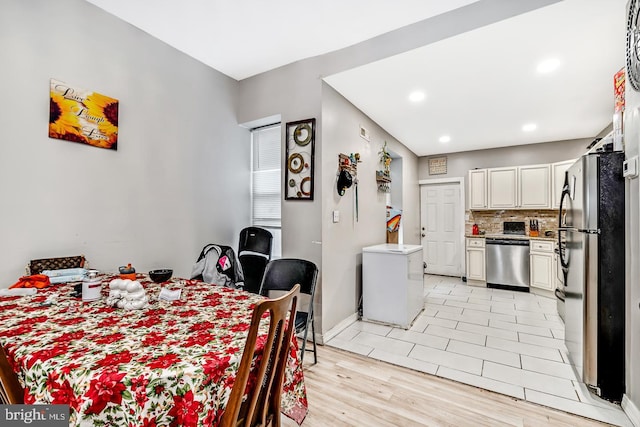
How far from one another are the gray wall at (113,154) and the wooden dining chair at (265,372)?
1.96 m

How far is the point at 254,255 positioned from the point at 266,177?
1049mm

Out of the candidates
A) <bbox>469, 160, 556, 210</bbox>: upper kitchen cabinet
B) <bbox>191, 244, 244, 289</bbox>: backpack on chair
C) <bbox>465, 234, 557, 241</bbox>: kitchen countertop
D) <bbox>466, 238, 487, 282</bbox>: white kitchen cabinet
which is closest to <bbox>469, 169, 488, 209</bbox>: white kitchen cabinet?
<bbox>469, 160, 556, 210</bbox>: upper kitchen cabinet

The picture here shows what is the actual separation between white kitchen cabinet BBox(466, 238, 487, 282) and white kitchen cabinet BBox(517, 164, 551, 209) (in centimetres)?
96

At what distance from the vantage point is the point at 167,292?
1.56 meters

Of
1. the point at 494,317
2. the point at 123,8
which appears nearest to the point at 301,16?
the point at 123,8

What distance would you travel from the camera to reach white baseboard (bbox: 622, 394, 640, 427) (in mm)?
1727

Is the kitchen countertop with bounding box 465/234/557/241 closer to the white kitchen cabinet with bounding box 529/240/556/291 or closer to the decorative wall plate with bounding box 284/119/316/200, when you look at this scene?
the white kitchen cabinet with bounding box 529/240/556/291

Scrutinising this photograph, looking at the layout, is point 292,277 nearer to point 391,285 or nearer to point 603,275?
point 391,285

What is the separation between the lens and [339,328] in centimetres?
316

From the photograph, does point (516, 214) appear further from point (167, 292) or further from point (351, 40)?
point (167, 292)

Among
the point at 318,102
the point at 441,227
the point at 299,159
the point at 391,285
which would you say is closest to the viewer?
the point at 318,102

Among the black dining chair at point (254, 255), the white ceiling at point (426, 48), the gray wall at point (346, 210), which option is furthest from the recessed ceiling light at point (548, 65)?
the black dining chair at point (254, 255)

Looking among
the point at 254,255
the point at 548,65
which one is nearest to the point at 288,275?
the point at 254,255

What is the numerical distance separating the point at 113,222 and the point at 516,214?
6229 mm
